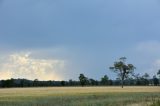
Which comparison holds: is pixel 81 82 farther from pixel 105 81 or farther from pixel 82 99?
pixel 82 99

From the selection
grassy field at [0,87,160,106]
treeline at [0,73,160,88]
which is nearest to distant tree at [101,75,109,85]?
treeline at [0,73,160,88]

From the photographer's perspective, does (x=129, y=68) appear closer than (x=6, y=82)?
Yes

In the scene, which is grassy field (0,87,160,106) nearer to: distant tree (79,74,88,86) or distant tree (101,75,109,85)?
A: distant tree (79,74,88,86)

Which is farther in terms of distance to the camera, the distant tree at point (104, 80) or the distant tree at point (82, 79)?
the distant tree at point (104, 80)

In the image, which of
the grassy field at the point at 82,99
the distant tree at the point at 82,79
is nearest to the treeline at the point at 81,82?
the distant tree at the point at 82,79

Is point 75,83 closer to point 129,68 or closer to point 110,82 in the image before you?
point 110,82

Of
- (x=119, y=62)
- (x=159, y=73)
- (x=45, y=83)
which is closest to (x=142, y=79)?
(x=159, y=73)

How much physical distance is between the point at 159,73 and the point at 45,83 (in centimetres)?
4571

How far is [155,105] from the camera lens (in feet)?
81.6

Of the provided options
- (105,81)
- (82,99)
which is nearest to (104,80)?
(105,81)

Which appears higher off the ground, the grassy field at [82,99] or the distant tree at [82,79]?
the distant tree at [82,79]

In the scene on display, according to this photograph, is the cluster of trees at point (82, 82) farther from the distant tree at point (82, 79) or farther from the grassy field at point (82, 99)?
the grassy field at point (82, 99)

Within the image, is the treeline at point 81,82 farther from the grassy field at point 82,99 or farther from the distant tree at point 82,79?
the grassy field at point 82,99

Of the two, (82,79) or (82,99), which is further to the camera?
(82,79)
